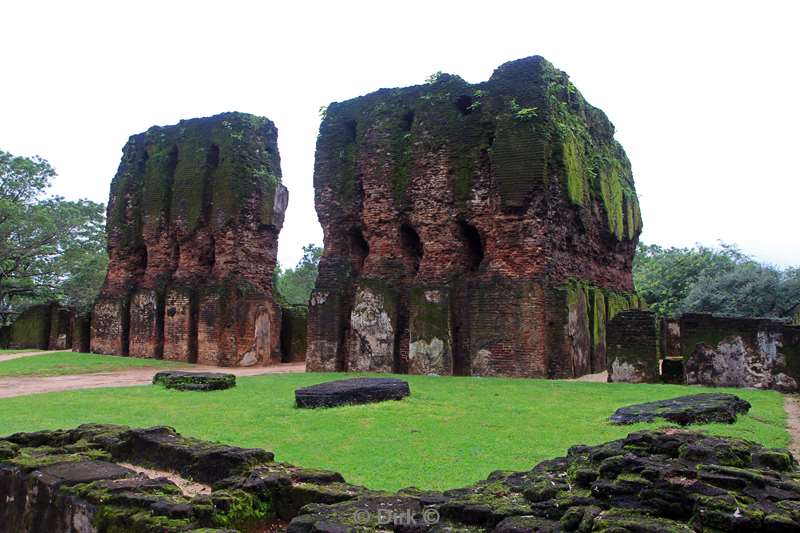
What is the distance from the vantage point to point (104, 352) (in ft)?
61.0

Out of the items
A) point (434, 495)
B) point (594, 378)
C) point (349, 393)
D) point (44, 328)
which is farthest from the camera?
point (44, 328)

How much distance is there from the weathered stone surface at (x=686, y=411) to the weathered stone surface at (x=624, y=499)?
8.45 feet

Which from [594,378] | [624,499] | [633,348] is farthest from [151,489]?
[594,378]

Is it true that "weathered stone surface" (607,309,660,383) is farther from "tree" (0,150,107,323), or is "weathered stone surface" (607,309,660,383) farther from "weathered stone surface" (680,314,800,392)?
"tree" (0,150,107,323)

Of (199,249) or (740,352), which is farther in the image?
(199,249)

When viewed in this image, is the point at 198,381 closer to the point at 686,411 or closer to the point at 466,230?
the point at 466,230

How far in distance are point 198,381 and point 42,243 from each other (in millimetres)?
17722

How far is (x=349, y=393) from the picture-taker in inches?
309

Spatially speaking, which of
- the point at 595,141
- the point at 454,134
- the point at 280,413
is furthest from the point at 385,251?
the point at 280,413

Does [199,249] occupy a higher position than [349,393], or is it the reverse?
[199,249]

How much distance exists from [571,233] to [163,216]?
1133 cm

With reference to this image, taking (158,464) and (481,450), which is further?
(481,450)

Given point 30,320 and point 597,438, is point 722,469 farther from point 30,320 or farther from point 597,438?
point 30,320

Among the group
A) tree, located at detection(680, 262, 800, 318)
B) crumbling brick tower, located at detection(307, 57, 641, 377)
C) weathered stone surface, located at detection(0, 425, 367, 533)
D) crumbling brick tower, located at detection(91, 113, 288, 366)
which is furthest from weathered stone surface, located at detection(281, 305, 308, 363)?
tree, located at detection(680, 262, 800, 318)
